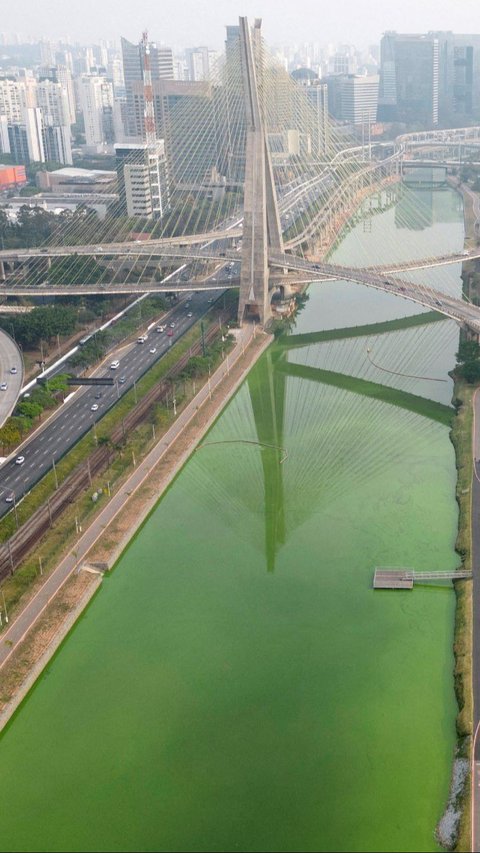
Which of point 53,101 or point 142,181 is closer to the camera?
point 142,181

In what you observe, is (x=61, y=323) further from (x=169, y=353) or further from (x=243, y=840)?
(x=243, y=840)

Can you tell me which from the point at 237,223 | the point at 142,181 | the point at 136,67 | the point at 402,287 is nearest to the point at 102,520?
the point at 402,287

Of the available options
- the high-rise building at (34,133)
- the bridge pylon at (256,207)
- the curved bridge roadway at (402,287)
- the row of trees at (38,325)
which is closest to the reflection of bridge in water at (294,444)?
the curved bridge roadway at (402,287)

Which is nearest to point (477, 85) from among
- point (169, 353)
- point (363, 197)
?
point (363, 197)

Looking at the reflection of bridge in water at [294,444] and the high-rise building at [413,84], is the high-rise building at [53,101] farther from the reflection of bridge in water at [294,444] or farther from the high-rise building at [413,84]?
the reflection of bridge in water at [294,444]

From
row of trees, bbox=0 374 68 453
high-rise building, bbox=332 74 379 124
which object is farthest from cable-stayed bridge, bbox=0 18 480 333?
high-rise building, bbox=332 74 379 124

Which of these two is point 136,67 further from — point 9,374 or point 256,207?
point 9,374

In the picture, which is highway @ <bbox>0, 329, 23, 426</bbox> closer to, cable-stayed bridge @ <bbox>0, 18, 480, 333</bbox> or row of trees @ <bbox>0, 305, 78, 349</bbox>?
row of trees @ <bbox>0, 305, 78, 349</bbox>
